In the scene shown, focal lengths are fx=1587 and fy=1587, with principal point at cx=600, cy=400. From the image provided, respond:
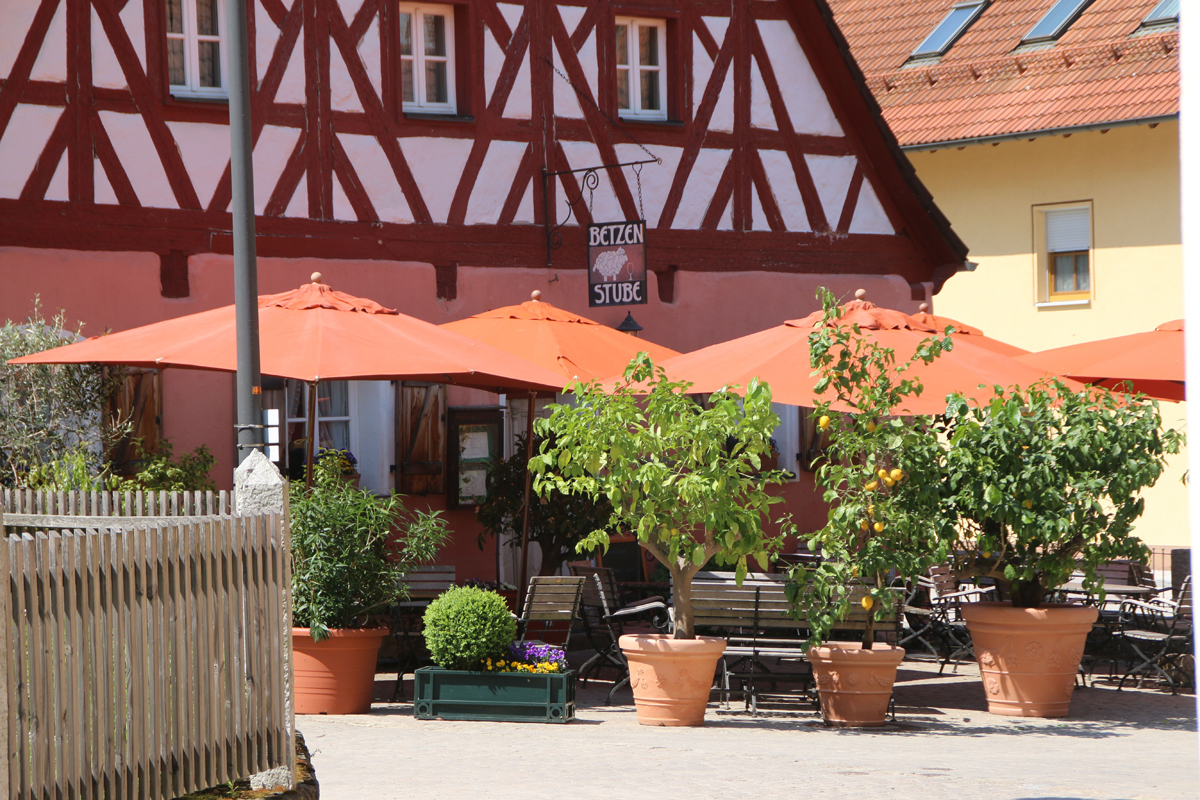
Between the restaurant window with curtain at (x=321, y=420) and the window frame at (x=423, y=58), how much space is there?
102 inches

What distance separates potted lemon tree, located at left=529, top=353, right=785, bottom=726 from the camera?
8.61 m

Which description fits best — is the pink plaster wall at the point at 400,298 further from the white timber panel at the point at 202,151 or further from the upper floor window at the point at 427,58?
the upper floor window at the point at 427,58

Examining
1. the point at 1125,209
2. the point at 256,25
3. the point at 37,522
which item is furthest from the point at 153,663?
the point at 1125,209

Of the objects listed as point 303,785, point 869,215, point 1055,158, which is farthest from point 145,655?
point 1055,158

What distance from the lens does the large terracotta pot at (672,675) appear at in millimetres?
8820

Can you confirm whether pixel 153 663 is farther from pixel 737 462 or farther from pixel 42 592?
pixel 737 462

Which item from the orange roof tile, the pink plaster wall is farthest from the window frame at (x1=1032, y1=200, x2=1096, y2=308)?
the pink plaster wall

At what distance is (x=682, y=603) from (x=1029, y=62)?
1508 cm

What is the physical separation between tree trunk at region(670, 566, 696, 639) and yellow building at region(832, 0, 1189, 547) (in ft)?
42.1

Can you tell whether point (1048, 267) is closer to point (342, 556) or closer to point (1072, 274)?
point (1072, 274)

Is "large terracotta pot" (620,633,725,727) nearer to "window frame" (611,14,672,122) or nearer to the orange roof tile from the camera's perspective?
"window frame" (611,14,672,122)

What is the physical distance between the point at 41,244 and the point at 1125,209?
14225mm

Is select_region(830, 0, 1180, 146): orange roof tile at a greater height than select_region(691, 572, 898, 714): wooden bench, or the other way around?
select_region(830, 0, 1180, 146): orange roof tile

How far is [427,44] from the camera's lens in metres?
14.2
